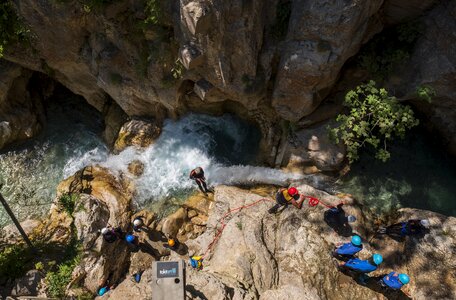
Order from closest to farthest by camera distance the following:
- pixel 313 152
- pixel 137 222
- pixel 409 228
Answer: pixel 409 228 → pixel 137 222 → pixel 313 152

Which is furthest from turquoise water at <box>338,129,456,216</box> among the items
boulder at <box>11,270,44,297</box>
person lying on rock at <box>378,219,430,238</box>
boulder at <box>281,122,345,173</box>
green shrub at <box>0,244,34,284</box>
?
green shrub at <box>0,244,34,284</box>

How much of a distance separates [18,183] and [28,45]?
6822 millimetres

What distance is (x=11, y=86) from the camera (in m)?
16.3

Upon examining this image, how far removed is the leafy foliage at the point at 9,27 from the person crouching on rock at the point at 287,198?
13.2 meters

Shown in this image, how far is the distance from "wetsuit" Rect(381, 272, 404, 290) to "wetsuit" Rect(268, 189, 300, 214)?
4.10 m

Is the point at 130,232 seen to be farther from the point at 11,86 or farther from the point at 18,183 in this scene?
the point at 11,86

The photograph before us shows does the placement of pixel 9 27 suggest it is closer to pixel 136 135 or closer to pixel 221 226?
pixel 136 135

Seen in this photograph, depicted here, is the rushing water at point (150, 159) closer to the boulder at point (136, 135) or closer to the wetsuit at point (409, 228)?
the boulder at point (136, 135)

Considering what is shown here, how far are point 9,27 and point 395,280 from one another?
60.3 ft

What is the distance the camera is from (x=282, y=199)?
40.6 feet

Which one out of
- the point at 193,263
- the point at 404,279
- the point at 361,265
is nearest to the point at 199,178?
the point at 193,263

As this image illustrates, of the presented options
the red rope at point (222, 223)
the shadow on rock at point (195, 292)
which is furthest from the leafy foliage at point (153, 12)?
the shadow on rock at point (195, 292)

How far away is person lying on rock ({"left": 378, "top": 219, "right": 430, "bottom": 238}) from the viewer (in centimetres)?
1178

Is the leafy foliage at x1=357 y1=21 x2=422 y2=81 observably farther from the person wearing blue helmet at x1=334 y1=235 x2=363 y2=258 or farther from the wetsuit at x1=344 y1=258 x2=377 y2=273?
the wetsuit at x1=344 y1=258 x2=377 y2=273
